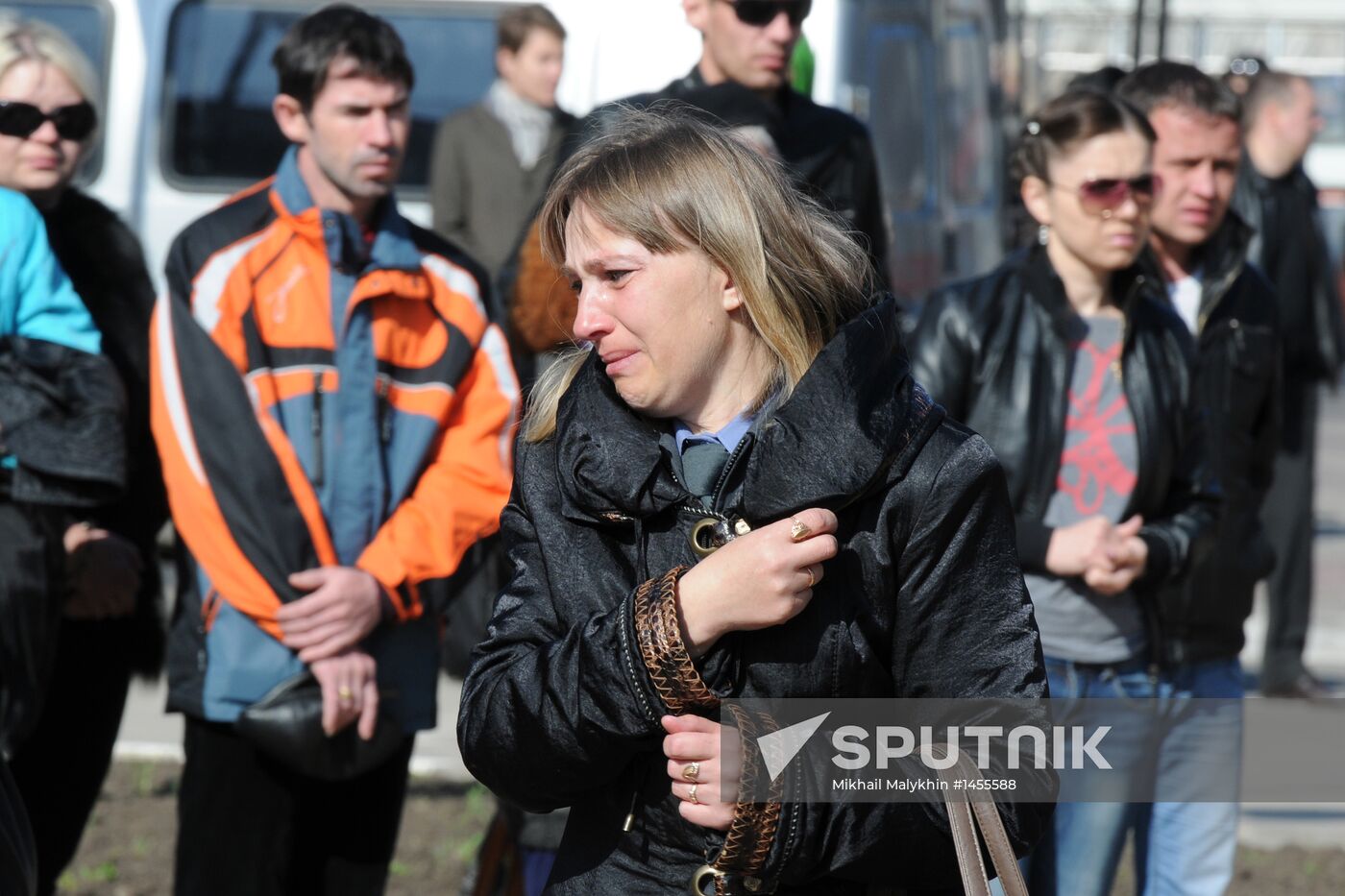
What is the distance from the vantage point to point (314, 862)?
366 centimetres

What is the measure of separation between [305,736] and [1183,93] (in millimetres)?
2470

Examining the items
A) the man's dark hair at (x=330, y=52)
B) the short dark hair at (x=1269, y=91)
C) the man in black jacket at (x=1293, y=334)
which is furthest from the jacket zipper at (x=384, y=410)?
the short dark hair at (x=1269, y=91)

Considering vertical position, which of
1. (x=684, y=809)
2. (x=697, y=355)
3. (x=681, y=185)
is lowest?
(x=684, y=809)

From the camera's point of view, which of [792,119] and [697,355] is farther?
[792,119]

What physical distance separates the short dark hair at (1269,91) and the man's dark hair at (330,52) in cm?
447

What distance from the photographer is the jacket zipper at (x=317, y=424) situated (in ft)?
11.6

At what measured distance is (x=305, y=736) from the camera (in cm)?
340

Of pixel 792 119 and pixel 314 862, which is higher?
pixel 792 119

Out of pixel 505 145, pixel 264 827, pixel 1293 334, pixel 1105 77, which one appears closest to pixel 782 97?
pixel 1105 77

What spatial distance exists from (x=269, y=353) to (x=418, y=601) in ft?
1.96

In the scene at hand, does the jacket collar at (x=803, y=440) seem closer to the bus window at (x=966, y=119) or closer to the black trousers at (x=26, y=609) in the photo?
the black trousers at (x=26, y=609)

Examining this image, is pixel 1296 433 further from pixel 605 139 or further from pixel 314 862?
pixel 605 139

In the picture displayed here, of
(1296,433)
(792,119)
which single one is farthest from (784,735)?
(1296,433)

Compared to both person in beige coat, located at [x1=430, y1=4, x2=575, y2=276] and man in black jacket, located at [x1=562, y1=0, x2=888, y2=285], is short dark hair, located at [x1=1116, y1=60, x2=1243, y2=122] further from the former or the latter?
person in beige coat, located at [x1=430, y1=4, x2=575, y2=276]
